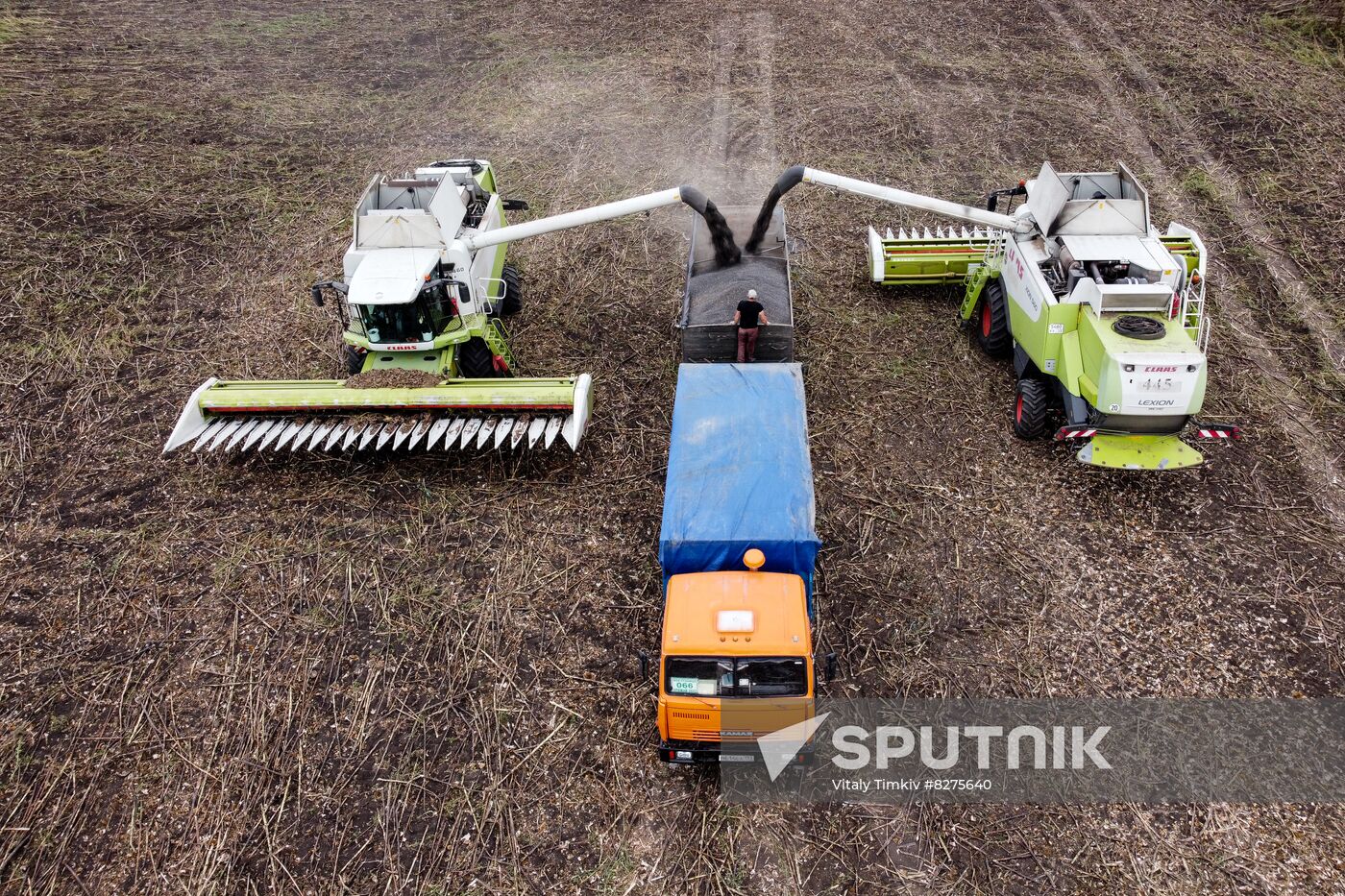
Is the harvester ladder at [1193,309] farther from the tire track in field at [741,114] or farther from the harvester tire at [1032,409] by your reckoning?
the tire track in field at [741,114]

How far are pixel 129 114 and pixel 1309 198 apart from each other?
2905cm

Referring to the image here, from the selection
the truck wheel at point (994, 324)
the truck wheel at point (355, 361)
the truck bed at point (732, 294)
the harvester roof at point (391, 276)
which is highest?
the harvester roof at point (391, 276)

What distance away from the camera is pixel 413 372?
11758mm

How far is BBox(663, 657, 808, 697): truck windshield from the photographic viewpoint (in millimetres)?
7387

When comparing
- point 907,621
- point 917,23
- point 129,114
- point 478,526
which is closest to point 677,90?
point 917,23

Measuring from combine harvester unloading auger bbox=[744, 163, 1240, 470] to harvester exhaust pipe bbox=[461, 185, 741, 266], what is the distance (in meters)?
0.72

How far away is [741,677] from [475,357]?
726 cm

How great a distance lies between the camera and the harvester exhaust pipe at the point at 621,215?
12727mm

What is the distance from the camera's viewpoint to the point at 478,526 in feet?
36.2

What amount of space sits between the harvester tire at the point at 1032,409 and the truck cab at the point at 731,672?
5.88 metres

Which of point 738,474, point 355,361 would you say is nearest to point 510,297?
point 355,361

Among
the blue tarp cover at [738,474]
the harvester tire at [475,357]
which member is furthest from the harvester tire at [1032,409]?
the harvester tire at [475,357]

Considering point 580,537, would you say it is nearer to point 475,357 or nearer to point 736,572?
point 736,572

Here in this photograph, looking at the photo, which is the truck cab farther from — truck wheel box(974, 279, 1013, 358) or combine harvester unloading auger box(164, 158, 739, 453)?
truck wheel box(974, 279, 1013, 358)
